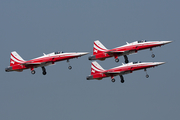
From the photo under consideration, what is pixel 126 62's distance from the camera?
142 m

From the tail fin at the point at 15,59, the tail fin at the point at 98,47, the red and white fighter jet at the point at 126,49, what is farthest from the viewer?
the tail fin at the point at 98,47

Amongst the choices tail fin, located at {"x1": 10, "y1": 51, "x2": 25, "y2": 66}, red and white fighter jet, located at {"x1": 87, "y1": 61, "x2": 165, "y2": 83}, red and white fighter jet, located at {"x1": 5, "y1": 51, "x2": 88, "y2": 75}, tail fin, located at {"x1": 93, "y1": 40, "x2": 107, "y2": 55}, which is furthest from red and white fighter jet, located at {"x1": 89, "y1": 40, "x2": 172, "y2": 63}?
tail fin, located at {"x1": 10, "y1": 51, "x2": 25, "y2": 66}

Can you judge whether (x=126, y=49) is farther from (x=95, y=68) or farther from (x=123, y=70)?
(x=95, y=68)

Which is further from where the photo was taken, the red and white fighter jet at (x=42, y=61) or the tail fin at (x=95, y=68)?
the tail fin at (x=95, y=68)

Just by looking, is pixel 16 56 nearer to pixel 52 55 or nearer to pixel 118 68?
pixel 52 55

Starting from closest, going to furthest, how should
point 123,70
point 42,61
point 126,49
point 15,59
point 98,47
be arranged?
1. point 123,70
2. point 42,61
3. point 126,49
4. point 15,59
5. point 98,47

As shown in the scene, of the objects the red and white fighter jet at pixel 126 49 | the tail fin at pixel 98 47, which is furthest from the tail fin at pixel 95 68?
the tail fin at pixel 98 47

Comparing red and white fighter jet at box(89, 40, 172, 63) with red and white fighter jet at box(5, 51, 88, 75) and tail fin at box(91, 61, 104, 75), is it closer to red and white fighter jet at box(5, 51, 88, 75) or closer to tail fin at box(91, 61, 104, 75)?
tail fin at box(91, 61, 104, 75)

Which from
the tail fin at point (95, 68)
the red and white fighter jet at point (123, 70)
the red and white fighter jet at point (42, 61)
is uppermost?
the red and white fighter jet at point (42, 61)

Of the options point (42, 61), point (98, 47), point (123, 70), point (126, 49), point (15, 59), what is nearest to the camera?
point (123, 70)

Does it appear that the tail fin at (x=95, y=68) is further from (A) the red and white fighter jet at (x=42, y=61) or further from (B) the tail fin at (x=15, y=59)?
(B) the tail fin at (x=15, y=59)

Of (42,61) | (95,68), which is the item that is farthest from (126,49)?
(42,61)

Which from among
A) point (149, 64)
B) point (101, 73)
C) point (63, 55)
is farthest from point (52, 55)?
point (149, 64)

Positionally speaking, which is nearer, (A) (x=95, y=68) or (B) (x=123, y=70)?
(B) (x=123, y=70)
